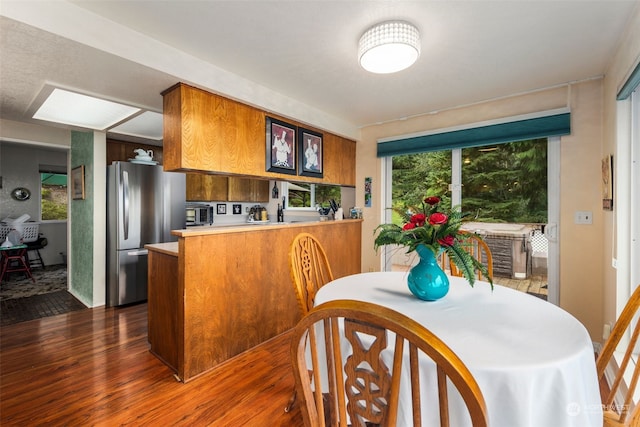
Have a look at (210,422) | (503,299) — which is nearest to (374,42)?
(503,299)

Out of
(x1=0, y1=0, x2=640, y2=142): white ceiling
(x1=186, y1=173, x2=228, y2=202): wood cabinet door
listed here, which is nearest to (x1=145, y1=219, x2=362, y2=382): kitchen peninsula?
(x1=0, y1=0, x2=640, y2=142): white ceiling

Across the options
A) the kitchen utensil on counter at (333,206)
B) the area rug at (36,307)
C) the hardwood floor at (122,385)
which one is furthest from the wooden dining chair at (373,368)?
the area rug at (36,307)

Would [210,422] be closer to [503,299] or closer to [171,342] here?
[171,342]

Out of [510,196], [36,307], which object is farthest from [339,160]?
[36,307]

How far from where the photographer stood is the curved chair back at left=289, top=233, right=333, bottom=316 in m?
1.59

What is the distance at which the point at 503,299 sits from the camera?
1.40 metres

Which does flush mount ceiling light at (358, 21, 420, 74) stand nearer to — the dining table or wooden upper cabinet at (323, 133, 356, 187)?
the dining table

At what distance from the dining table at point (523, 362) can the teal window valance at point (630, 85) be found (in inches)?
57.7

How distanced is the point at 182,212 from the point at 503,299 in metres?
3.70

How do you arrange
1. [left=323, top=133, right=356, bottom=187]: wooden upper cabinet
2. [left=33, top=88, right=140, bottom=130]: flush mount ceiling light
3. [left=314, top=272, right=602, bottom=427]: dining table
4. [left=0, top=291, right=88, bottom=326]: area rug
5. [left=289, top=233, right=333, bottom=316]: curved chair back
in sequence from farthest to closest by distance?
[left=323, top=133, right=356, bottom=187]: wooden upper cabinet, [left=0, top=291, right=88, bottom=326]: area rug, [left=33, top=88, right=140, bottom=130]: flush mount ceiling light, [left=289, top=233, right=333, bottom=316]: curved chair back, [left=314, top=272, right=602, bottom=427]: dining table

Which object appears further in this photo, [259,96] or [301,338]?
[259,96]

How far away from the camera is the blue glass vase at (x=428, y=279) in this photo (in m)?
1.37

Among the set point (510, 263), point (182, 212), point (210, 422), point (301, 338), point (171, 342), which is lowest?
point (210, 422)

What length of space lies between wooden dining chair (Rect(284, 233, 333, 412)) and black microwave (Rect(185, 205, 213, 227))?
2882mm
